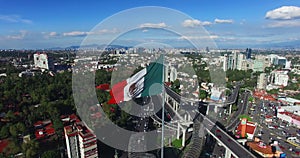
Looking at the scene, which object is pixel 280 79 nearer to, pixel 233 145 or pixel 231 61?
pixel 231 61

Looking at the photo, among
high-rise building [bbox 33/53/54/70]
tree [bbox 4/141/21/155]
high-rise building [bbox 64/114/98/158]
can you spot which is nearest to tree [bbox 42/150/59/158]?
high-rise building [bbox 64/114/98/158]

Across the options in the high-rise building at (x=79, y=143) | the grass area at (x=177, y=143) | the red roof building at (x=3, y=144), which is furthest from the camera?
the grass area at (x=177, y=143)

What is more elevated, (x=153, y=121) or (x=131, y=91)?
(x=131, y=91)

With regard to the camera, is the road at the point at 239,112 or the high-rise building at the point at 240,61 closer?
the road at the point at 239,112

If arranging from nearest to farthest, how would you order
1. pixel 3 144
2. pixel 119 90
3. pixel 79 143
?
pixel 119 90, pixel 79 143, pixel 3 144

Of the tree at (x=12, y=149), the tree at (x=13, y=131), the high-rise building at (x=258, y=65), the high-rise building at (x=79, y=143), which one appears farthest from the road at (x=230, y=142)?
the high-rise building at (x=258, y=65)

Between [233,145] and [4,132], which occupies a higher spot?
[4,132]

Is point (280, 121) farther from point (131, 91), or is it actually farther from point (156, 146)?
point (131, 91)

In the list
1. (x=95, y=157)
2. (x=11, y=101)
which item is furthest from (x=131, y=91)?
(x=11, y=101)

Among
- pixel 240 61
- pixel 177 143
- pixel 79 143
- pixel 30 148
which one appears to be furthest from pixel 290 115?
pixel 240 61

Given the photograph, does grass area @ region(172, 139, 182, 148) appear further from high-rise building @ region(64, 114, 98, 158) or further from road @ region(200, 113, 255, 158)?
high-rise building @ region(64, 114, 98, 158)

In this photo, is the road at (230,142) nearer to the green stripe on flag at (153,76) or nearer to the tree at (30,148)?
the green stripe on flag at (153,76)
